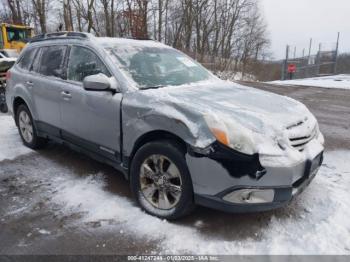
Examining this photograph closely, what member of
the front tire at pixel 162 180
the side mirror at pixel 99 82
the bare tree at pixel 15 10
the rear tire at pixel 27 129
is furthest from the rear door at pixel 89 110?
the bare tree at pixel 15 10

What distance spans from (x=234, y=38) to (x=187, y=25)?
888cm

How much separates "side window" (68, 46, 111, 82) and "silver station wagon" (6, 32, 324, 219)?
1 cm

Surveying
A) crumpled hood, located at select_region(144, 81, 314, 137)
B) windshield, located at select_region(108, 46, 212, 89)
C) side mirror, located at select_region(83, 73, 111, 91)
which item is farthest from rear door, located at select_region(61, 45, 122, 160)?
crumpled hood, located at select_region(144, 81, 314, 137)

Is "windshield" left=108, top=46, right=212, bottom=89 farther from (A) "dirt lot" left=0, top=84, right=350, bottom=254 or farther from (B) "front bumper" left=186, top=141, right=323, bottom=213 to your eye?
(A) "dirt lot" left=0, top=84, right=350, bottom=254

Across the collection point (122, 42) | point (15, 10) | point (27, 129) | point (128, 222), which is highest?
point (15, 10)

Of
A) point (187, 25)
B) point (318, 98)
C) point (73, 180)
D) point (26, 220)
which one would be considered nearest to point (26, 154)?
point (73, 180)

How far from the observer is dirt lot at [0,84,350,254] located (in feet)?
9.24

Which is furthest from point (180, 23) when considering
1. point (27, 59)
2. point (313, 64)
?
point (27, 59)

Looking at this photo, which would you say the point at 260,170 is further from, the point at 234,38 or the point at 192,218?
the point at 234,38

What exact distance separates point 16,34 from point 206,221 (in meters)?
22.9

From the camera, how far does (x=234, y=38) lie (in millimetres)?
39031

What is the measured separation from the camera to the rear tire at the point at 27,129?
5.23m

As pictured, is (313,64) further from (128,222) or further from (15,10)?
(15,10)

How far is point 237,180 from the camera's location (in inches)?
106
